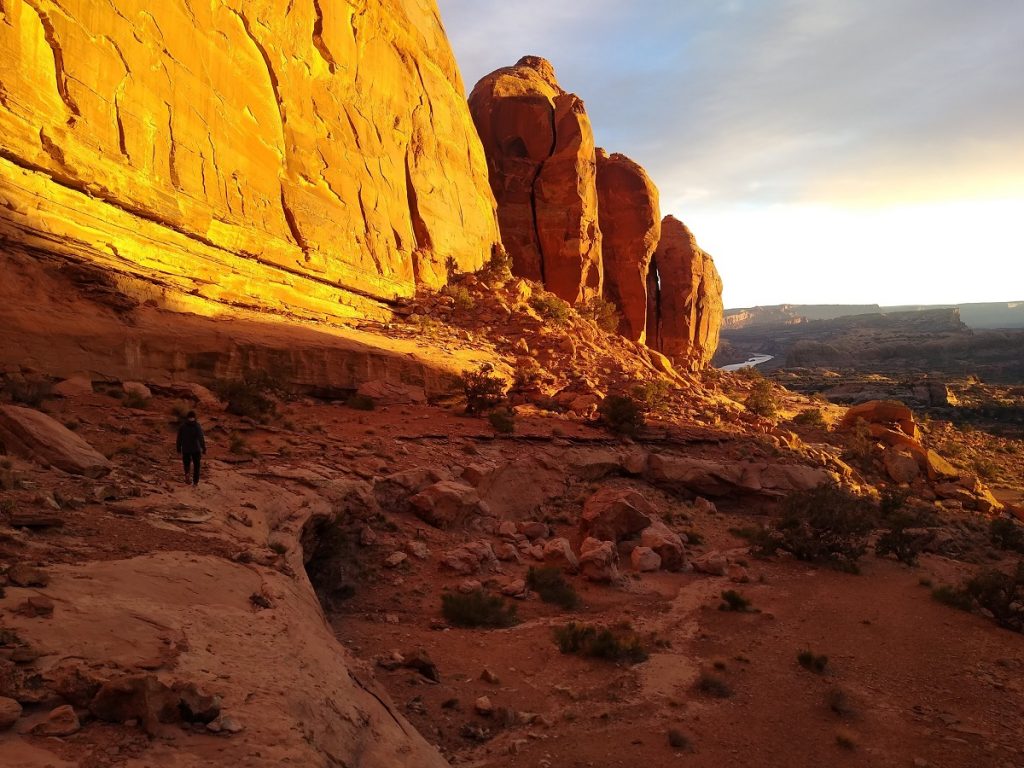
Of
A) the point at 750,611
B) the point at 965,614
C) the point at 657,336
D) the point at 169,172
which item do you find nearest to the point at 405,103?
the point at 169,172

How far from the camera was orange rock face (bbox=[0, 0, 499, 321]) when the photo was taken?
12.1m

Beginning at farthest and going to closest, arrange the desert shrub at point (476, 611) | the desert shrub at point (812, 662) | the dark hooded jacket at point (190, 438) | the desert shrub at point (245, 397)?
the desert shrub at point (245, 397) → the desert shrub at point (476, 611) → the desert shrub at point (812, 662) → the dark hooded jacket at point (190, 438)

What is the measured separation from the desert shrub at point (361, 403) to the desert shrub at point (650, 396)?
873 centimetres

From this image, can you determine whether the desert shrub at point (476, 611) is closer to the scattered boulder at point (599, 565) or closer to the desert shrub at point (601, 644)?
the desert shrub at point (601, 644)

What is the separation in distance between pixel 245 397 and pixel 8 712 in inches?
406

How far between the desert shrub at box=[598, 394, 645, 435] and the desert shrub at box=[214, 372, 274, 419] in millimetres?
9546

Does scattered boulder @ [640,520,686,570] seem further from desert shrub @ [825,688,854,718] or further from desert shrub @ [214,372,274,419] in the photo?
desert shrub @ [214,372,274,419]

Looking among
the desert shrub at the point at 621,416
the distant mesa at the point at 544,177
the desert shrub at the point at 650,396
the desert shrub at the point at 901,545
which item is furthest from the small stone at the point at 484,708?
the distant mesa at the point at 544,177

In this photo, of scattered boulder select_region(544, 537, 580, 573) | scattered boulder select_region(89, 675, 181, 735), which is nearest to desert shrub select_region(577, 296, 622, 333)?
scattered boulder select_region(544, 537, 580, 573)

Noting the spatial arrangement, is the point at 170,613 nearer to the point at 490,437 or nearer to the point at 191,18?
the point at 490,437

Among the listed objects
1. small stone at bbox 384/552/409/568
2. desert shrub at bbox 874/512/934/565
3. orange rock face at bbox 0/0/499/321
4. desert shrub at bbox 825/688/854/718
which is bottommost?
desert shrub at bbox 874/512/934/565

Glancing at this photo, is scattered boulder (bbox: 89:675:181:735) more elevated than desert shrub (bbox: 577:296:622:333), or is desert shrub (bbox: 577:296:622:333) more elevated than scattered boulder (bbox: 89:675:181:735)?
desert shrub (bbox: 577:296:622:333)

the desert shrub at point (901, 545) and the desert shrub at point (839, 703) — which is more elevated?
the desert shrub at point (839, 703)

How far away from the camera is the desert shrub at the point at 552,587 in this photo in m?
9.73
